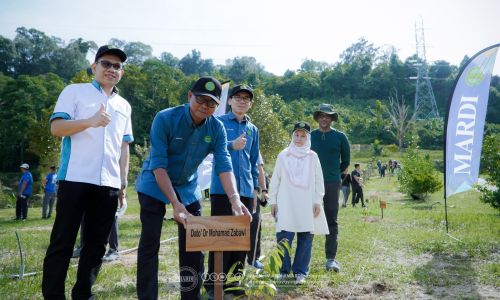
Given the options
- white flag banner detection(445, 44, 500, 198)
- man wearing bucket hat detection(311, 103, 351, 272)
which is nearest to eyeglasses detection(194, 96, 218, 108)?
man wearing bucket hat detection(311, 103, 351, 272)

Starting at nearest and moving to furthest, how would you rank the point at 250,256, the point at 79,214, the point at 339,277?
the point at 79,214
the point at 339,277
the point at 250,256

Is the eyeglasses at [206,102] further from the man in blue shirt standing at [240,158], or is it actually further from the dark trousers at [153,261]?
the man in blue shirt standing at [240,158]

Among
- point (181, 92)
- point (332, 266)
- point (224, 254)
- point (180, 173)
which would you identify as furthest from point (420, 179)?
point (181, 92)

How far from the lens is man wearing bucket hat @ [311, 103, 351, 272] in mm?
5062

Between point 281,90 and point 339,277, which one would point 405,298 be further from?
point 281,90

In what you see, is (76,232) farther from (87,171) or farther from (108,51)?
(108,51)

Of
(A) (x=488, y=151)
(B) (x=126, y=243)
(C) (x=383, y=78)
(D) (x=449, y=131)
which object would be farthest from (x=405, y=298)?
(C) (x=383, y=78)

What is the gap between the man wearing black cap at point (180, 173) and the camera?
2.82 metres

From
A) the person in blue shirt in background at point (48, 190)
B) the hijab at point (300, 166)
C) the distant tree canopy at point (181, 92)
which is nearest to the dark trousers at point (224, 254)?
the hijab at point (300, 166)

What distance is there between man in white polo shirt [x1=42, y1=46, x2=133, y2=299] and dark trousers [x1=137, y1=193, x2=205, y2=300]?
1.29 ft

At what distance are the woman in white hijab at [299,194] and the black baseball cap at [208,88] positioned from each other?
2096mm

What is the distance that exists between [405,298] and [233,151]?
221 cm

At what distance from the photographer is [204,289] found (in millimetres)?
4074

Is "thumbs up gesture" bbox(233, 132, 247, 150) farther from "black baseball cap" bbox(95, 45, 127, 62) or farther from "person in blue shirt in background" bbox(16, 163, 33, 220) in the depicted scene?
"person in blue shirt in background" bbox(16, 163, 33, 220)
